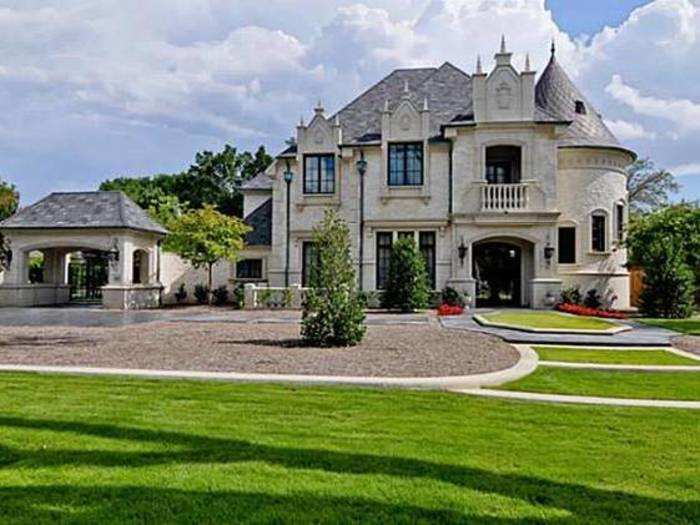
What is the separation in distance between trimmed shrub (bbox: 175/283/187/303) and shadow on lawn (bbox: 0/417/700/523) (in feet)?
89.4

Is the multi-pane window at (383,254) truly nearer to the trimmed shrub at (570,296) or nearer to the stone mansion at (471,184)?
the stone mansion at (471,184)

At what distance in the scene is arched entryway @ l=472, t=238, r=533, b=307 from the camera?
30812 mm

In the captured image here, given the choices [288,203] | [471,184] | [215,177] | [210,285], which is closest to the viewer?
[471,184]

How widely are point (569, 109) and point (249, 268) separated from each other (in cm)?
1721

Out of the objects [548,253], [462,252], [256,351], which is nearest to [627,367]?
[256,351]

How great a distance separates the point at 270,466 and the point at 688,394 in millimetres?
6761

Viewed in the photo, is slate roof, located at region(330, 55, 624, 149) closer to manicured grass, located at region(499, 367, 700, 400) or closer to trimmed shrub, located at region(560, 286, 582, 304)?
trimmed shrub, located at region(560, 286, 582, 304)

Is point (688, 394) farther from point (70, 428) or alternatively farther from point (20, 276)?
point (20, 276)

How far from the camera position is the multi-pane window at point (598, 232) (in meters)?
28.6

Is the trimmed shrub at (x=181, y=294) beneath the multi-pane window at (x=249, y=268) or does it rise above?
beneath

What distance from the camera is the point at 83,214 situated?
1161 inches

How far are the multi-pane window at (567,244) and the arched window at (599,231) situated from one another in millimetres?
902

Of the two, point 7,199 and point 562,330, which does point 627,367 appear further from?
point 7,199

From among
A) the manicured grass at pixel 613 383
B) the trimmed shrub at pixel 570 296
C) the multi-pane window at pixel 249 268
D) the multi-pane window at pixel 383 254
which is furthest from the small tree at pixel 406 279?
the manicured grass at pixel 613 383
